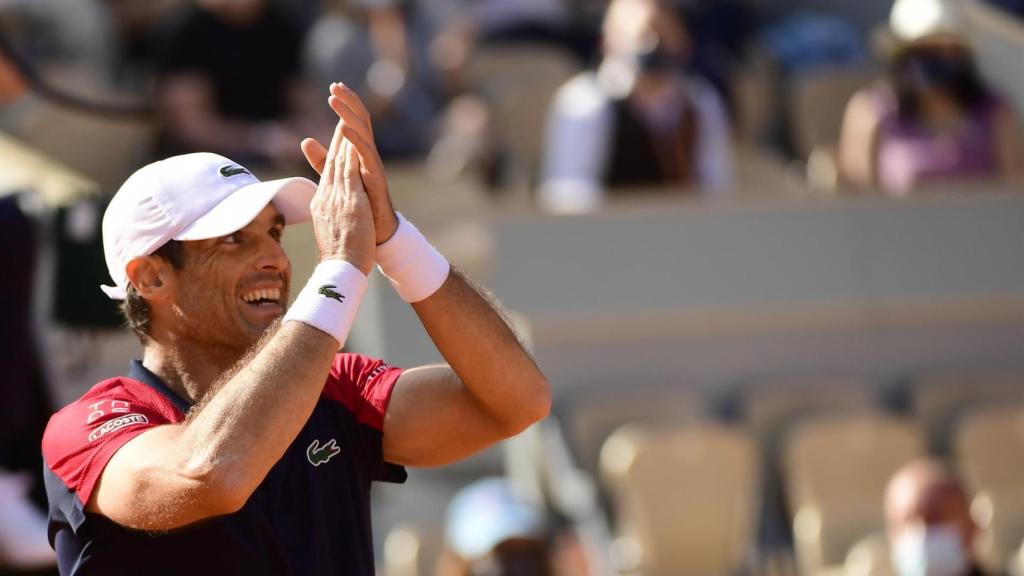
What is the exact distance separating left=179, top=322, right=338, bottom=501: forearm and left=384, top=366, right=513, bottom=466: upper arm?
1.42 feet

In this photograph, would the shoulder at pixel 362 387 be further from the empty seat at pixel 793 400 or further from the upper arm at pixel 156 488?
the empty seat at pixel 793 400

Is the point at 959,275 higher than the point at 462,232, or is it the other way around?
the point at 462,232

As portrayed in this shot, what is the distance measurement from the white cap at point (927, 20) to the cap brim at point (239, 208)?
5.45 m

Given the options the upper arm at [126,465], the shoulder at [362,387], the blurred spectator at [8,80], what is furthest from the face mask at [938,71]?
the upper arm at [126,465]

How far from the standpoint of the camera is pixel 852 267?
8.62m

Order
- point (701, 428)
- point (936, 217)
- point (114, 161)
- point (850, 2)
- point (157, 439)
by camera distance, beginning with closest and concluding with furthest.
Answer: point (157, 439) → point (701, 428) → point (114, 161) → point (936, 217) → point (850, 2)

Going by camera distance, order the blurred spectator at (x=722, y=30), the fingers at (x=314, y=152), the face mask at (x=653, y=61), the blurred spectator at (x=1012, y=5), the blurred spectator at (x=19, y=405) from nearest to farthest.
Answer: the fingers at (x=314, y=152), the blurred spectator at (x=19, y=405), the face mask at (x=653, y=61), the blurred spectator at (x=1012, y=5), the blurred spectator at (x=722, y=30)

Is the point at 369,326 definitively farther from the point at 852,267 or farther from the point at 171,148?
the point at 852,267

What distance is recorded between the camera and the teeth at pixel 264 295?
2992 millimetres

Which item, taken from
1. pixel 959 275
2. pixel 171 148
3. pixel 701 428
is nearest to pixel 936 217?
pixel 959 275

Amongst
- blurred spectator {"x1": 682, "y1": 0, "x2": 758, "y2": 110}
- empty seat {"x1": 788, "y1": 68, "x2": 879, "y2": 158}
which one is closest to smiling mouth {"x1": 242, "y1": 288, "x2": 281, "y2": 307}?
blurred spectator {"x1": 682, "y1": 0, "x2": 758, "y2": 110}

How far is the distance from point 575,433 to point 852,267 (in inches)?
66.6

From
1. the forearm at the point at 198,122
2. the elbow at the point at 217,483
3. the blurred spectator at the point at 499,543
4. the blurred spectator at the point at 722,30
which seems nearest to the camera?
the elbow at the point at 217,483

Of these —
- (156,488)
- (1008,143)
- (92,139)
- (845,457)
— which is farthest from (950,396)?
(156,488)
